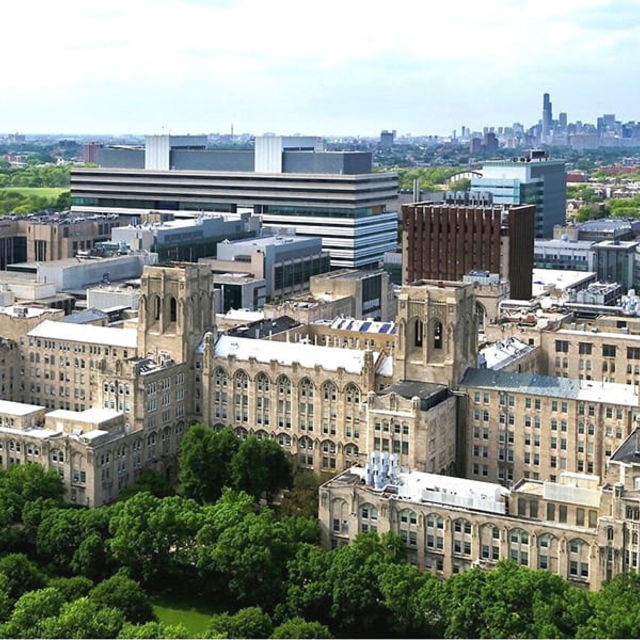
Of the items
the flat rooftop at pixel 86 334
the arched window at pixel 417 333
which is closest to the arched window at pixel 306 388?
the arched window at pixel 417 333

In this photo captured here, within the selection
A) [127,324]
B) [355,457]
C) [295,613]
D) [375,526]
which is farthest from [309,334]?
[295,613]

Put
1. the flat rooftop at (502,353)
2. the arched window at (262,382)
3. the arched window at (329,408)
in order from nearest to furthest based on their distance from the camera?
the arched window at (329,408) → the arched window at (262,382) → the flat rooftop at (502,353)

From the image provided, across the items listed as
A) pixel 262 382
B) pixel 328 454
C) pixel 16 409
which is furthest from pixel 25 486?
pixel 328 454

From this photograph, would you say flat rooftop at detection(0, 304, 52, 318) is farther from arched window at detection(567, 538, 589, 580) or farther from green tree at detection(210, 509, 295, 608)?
arched window at detection(567, 538, 589, 580)

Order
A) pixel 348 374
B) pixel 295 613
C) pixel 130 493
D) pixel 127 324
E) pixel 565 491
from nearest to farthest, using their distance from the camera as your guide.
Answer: pixel 295 613
pixel 565 491
pixel 130 493
pixel 348 374
pixel 127 324

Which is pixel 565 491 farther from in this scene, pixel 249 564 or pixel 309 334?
pixel 309 334

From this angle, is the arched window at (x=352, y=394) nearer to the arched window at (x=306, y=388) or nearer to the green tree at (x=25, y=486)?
the arched window at (x=306, y=388)
